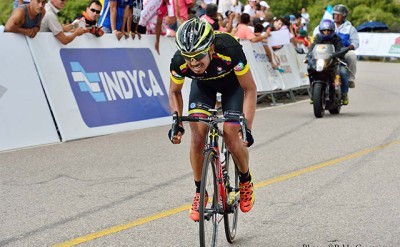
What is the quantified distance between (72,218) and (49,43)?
5.36m

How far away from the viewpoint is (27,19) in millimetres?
11500

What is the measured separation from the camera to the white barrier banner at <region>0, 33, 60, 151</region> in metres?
10.9

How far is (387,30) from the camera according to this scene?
163ft

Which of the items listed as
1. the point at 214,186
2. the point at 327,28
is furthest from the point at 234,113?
the point at 327,28

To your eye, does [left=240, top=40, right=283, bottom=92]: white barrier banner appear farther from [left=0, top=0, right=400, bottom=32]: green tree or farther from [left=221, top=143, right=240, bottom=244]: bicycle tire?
[left=0, top=0, right=400, bottom=32]: green tree

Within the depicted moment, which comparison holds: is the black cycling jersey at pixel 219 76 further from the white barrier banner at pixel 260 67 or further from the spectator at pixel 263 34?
the spectator at pixel 263 34

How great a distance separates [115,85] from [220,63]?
23.3 ft

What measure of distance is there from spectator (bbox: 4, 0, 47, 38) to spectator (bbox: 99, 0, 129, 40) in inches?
88.9

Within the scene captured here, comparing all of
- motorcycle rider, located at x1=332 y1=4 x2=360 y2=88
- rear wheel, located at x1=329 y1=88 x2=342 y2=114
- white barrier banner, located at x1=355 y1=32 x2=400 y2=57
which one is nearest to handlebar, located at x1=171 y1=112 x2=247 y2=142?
rear wheel, located at x1=329 y1=88 x2=342 y2=114

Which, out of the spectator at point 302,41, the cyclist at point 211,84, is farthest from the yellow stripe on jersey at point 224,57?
the spectator at point 302,41

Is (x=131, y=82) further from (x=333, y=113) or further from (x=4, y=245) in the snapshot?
(x=4, y=245)

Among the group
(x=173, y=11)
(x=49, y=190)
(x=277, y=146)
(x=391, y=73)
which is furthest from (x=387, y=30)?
(x=49, y=190)

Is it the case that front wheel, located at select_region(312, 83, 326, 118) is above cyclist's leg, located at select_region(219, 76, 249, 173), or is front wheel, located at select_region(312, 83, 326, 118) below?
below

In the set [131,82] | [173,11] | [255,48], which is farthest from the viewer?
[255,48]
